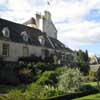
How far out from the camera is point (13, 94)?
917 inches

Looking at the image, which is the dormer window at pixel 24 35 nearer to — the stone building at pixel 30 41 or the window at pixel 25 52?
the stone building at pixel 30 41

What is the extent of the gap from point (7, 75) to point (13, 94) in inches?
751

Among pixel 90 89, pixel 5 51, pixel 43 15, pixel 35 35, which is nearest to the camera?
pixel 90 89

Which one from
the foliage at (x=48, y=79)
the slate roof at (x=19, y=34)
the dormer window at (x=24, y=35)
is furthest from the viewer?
the dormer window at (x=24, y=35)

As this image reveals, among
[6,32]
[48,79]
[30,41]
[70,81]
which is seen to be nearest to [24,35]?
[30,41]

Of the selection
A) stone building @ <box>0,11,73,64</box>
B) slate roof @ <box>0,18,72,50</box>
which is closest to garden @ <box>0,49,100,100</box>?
stone building @ <box>0,11,73,64</box>

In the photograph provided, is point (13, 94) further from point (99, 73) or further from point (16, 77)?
point (99, 73)

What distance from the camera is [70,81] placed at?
3581 cm

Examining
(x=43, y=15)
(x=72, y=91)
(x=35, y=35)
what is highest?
(x=43, y=15)

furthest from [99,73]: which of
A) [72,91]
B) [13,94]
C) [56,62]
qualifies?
[13,94]

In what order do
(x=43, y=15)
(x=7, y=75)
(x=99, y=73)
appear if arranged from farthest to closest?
(x=43, y=15), (x=99, y=73), (x=7, y=75)

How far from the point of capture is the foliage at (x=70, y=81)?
35125mm

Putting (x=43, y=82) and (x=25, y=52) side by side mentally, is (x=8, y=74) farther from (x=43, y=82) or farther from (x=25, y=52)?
(x=25, y=52)

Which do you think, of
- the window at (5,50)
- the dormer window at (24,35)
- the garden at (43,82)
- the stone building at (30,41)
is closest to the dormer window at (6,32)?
the stone building at (30,41)
